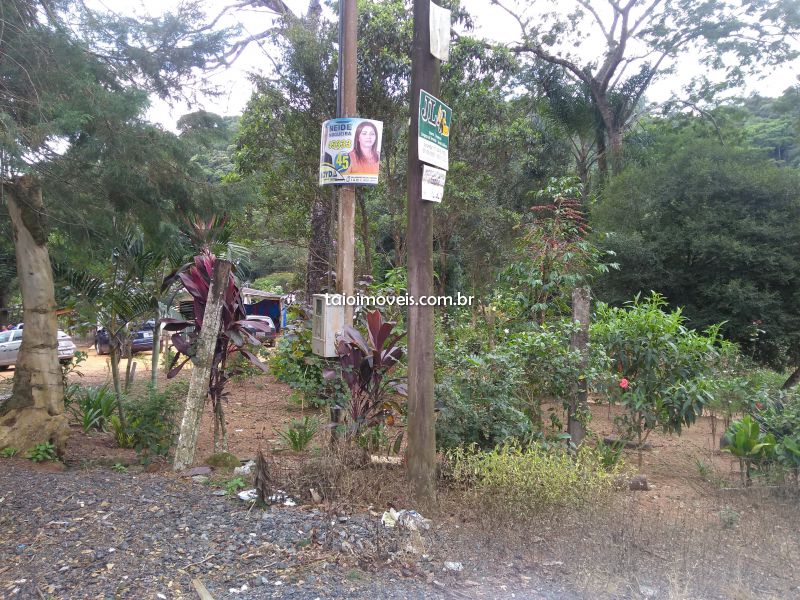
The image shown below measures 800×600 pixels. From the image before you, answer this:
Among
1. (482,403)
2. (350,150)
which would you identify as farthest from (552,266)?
(350,150)

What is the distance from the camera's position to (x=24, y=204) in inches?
226

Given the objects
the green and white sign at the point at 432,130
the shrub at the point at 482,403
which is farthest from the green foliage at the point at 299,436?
the green and white sign at the point at 432,130

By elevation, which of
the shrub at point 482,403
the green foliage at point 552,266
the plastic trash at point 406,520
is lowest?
the plastic trash at point 406,520

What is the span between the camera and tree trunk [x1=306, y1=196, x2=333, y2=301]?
1199 cm

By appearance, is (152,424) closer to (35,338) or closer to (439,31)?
(35,338)

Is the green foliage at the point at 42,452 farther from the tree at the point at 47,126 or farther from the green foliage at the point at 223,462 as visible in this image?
the green foliage at the point at 223,462

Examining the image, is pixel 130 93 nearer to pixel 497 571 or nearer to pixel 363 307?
pixel 363 307

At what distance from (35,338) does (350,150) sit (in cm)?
352

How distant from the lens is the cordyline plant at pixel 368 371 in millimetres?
5504

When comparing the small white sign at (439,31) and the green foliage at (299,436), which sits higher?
the small white sign at (439,31)

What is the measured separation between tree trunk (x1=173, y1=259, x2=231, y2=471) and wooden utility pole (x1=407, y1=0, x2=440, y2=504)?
1.74 metres

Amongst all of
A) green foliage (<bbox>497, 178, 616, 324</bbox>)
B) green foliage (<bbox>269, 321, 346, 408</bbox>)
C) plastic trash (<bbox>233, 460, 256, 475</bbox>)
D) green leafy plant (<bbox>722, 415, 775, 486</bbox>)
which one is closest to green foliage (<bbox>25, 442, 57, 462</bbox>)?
plastic trash (<bbox>233, 460, 256, 475</bbox>)

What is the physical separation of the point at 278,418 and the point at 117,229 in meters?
3.50

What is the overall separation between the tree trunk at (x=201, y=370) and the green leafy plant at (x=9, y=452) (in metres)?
1.51
